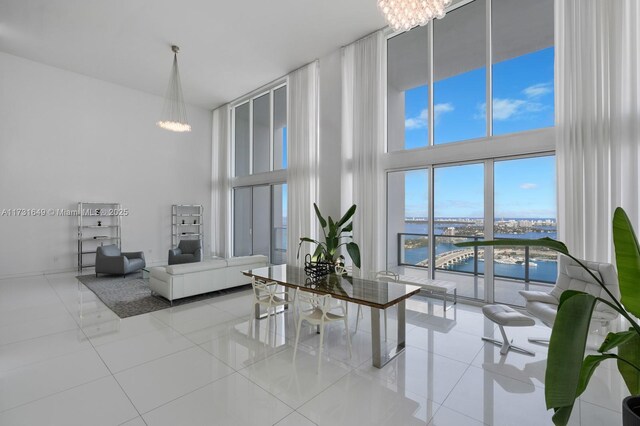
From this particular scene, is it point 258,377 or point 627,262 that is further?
point 258,377

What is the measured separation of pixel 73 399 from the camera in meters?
2.31

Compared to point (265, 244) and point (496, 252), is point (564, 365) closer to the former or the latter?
point (496, 252)

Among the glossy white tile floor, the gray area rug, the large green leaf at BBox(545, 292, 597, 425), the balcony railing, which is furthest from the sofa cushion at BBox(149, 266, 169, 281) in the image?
the large green leaf at BBox(545, 292, 597, 425)

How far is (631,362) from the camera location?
155 centimetres

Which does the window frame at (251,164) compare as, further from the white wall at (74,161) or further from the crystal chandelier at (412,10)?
the crystal chandelier at (412,10)

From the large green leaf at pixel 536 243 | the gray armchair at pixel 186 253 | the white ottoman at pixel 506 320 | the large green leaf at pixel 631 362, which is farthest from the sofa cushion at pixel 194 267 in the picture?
the large green leaf at pixel 631 362

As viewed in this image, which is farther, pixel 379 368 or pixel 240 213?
pixel 240 213

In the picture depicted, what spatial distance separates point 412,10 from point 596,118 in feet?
9.06

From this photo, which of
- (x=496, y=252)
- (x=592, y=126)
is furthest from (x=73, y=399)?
(x=592, y=126)

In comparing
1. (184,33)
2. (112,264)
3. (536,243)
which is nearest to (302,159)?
(184,33)

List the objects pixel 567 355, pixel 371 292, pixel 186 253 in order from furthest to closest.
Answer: pixel 186 253 < pixel 371 292 < pixel 567 355

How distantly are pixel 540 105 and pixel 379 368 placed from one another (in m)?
4.26

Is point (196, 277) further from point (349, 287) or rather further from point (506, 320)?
point (506, 320)

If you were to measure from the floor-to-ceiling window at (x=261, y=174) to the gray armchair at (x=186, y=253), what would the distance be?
1.65 metres
